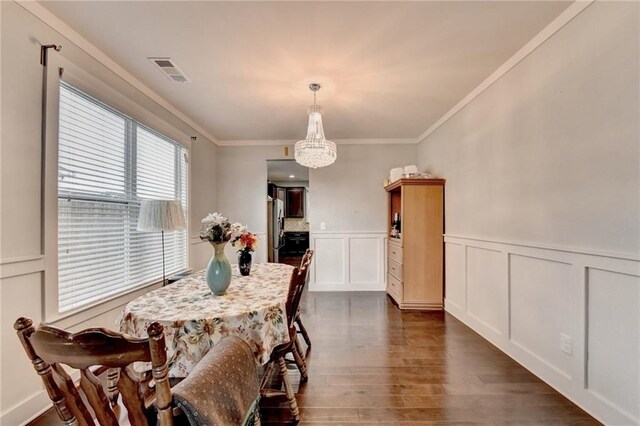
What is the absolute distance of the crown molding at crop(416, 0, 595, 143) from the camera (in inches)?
70.2

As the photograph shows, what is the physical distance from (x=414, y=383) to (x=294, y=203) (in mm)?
7244

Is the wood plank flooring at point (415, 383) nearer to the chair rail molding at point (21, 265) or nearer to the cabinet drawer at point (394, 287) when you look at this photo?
the cabinet drawer at point (394, 287)

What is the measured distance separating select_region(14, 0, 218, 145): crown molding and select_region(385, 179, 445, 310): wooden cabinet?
3057mm

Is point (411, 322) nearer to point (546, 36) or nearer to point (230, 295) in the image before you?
Result: point (230, 295)

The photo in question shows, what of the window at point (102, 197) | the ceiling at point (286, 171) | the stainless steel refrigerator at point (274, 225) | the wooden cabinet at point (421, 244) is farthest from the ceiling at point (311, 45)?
the stainless steel refrigerator at point (274, 225)

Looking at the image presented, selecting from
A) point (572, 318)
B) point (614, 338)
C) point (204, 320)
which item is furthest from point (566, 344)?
point (204, 320)

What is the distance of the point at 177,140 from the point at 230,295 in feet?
8.18

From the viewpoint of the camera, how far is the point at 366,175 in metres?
4.83

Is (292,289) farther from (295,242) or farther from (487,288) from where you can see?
(295,242)

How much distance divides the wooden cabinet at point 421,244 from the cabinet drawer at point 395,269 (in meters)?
0.05

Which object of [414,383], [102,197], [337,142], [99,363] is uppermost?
[337,142]

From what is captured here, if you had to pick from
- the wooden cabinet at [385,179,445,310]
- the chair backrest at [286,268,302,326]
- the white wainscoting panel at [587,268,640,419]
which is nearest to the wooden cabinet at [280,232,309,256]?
the wooden cabinet at [385,179,445,310]

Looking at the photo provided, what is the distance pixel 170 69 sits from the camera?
2535 millimetres

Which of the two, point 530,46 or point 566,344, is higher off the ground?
point 530,46
